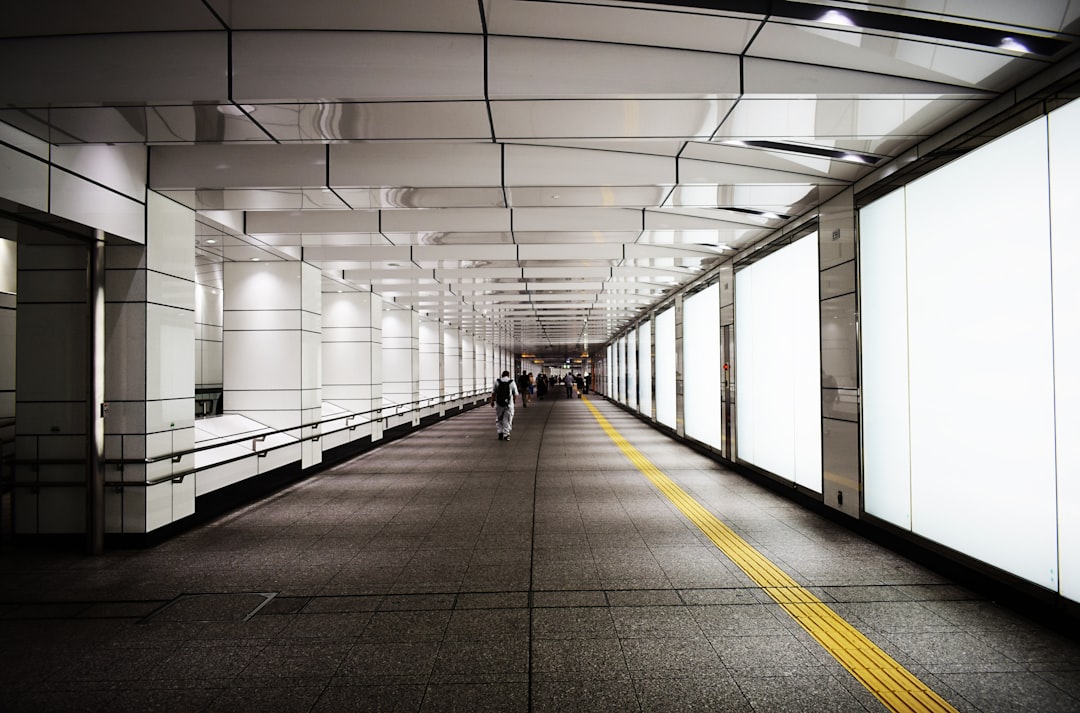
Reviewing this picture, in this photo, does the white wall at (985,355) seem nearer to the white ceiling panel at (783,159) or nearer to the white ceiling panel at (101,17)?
the white ceiling panel at (783,159)

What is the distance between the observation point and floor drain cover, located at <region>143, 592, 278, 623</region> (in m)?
3.90

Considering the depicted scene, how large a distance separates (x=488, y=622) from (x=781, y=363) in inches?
230

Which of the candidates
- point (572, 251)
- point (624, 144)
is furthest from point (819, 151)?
point (572, 251)

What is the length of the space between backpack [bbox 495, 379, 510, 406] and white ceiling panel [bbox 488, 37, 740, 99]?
1054 cm

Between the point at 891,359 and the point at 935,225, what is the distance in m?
1.28

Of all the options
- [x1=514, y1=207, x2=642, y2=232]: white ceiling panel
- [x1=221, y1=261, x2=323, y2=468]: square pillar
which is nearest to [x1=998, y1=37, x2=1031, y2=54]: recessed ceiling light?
A: [x1=514, y1=207, x2=642, y2=232]: white ceiling panel

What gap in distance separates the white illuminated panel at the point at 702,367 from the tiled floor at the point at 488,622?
4649 millimetres

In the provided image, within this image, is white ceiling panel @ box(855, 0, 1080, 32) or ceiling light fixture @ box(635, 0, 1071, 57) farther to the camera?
ceiling light fixture @ box(635, 0, 1071, 57)

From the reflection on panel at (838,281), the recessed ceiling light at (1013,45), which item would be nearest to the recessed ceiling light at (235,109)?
the recessed ceiling light at (1013,45)

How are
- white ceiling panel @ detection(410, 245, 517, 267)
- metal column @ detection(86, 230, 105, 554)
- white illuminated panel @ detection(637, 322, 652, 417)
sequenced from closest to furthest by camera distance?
1. metal column @ detection(86, 230, 105, 554)
2. white ceiling panel @ detection(410, 245, 517, 267)
3. white illuminated panel @ detection(637, 322, 652, 417)

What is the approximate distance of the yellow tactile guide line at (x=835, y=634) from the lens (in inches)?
111

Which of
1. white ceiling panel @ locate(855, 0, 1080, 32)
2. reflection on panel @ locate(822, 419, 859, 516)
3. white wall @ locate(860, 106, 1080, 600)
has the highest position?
white ceiling panel @ locate(855, 0, 1080, 32)

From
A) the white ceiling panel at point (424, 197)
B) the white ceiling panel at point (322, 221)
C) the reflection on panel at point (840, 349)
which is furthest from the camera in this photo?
the white ceiling panel at point (322, 221)

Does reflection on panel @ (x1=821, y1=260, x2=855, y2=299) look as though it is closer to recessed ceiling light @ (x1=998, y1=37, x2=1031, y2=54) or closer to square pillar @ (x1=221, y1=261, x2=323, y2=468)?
recessed ceiling light @ (x1=998, y1=37, x2=1031, y2=54)
